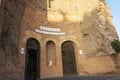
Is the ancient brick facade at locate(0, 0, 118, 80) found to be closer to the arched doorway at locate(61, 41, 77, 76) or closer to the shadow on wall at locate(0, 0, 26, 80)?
the shadow on wall at locate(0, 0, 26, 80)

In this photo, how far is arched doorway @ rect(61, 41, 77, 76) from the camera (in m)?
13.5

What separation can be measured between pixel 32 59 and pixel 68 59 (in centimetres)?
334

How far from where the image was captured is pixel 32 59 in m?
12.8

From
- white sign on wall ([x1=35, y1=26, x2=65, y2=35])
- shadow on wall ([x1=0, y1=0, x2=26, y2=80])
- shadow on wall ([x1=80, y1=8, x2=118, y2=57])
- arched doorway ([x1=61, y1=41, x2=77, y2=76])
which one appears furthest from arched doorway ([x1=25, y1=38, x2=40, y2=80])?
shadow on wall ([x1=80, y1=8, x2=118, y2=57])

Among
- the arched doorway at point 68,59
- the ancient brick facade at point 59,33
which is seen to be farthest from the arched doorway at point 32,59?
the arched doorway at point 68,59

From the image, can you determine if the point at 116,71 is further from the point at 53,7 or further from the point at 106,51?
the point at 53,7

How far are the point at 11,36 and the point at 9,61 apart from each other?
1760mm

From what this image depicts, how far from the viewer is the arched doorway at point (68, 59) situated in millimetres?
13516

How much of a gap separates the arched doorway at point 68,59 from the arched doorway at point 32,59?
8.12 feet

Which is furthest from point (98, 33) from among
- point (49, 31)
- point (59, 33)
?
point (49, 31)

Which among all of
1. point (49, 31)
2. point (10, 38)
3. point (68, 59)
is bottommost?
point (68, 59)

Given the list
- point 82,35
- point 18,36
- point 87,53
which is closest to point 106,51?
point 87,53

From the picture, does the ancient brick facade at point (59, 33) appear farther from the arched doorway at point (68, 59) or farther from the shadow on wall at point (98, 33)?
the arched doorway at point (68, 59)

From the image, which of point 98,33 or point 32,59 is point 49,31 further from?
point 98,33
